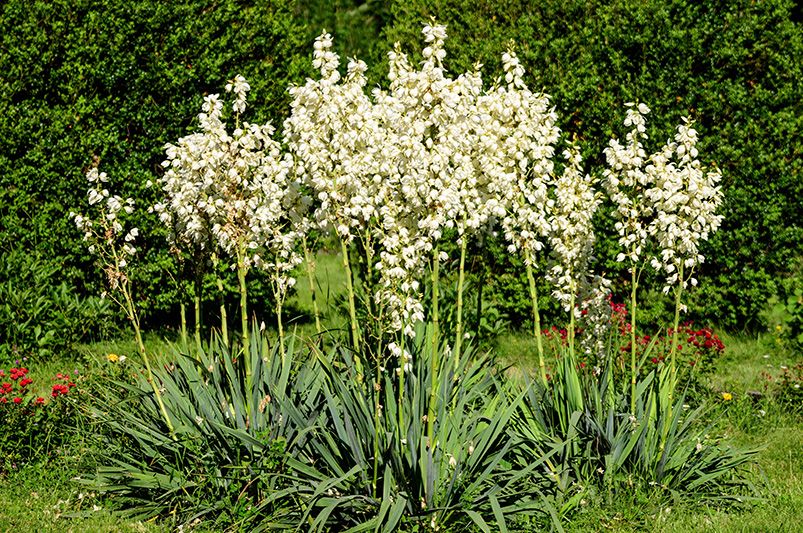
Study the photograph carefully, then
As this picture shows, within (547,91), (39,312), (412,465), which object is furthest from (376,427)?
(547,91)

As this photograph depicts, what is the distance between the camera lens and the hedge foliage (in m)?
9.46

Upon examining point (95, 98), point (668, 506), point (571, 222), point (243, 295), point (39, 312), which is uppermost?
point (95, 98)

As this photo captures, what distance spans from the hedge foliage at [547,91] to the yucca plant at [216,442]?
12.7ft

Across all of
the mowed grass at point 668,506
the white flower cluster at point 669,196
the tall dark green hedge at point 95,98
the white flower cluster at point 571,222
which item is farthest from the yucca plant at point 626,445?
the tall dark green hedge at point 95,98

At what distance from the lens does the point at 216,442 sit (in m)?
5.83

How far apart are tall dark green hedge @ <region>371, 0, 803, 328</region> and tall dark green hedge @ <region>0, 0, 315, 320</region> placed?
290 centimetres

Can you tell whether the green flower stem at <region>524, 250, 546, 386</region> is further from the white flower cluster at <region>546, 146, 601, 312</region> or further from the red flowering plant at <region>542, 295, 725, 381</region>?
the red flowering plant at <region>542, 295, 725, 381</region>

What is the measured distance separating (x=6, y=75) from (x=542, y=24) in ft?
17.0

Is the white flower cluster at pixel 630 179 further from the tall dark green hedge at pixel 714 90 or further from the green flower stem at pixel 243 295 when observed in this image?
the tall dark green hedge at pixel 714 90

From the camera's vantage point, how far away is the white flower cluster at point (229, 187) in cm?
Answer: 554

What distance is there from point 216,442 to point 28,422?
1617mm

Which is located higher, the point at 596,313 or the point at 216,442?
the point at 596,313

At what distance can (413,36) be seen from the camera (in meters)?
10.4

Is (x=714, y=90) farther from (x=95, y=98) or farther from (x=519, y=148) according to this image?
(x=95, y=98)
